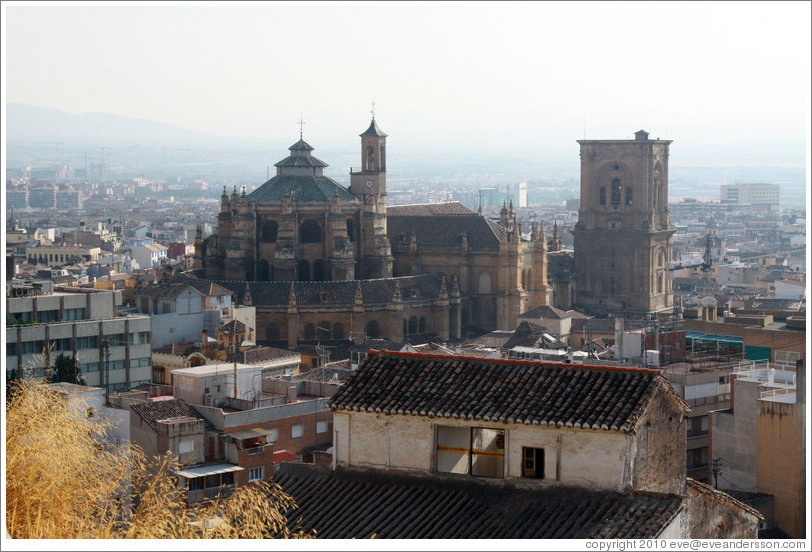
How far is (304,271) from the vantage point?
255 feet

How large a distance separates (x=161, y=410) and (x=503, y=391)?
1967 cm

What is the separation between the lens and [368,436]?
67.9 feet

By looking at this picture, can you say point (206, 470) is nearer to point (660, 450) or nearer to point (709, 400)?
point (709, 400)

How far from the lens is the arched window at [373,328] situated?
2869 inches

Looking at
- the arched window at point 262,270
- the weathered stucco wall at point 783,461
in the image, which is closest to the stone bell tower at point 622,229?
the arched window at point 262,270

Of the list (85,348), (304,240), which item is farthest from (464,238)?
(85,348)

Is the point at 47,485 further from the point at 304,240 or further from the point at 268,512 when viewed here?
the point at 304,240

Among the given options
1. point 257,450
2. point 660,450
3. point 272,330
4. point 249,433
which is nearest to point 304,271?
point 272,330

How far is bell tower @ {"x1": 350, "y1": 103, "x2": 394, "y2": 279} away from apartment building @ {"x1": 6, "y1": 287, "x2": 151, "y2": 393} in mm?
24321

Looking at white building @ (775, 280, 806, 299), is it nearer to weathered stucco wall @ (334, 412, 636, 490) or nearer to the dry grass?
Result: weathered stucco wall @ (334, 412, 636, 490)

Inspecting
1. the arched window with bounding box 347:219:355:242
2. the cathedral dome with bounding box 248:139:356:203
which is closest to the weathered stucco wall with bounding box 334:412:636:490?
the cathedral dome with bounding box 248:139:356:203

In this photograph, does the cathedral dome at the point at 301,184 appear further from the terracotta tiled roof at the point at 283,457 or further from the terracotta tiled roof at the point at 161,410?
the terracotta tiled roof at the point at 283,457

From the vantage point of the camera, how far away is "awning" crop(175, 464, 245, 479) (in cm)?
3525

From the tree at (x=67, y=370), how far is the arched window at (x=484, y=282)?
107 ft
